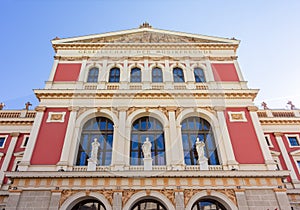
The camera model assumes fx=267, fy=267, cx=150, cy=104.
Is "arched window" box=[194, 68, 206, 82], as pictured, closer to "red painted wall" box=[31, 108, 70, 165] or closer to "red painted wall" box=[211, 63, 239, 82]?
"red painted wall" box=[211, 63, 239, 82]

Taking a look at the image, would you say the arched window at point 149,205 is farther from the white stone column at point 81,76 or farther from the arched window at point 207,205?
the white stone column at point 81,76

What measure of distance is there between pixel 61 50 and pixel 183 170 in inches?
608

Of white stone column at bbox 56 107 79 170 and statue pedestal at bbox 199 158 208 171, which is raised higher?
white stone column at bbox 56 107 79 170

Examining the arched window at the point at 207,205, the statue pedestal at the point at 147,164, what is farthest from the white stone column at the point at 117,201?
the arched window at the point at 207,205

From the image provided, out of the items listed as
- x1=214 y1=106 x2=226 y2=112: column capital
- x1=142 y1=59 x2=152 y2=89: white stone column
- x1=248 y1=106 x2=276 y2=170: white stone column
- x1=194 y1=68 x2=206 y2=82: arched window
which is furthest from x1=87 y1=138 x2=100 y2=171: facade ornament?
x1=248 y1=106 x2=276 y2=170: white stone column

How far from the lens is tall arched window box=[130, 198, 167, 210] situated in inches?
612

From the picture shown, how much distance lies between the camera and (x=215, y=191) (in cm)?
1541

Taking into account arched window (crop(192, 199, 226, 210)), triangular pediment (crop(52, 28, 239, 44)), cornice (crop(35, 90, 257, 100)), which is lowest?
arched window (crop(192, 199, 226, 210))

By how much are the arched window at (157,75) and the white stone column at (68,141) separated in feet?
22.3

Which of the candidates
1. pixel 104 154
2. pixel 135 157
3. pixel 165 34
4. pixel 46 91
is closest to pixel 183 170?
pixel 135 157

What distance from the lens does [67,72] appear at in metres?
22.1

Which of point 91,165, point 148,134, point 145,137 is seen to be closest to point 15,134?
point 91,165

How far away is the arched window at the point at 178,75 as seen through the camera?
871 inches

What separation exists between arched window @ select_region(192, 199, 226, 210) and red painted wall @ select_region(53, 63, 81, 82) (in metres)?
13.2
